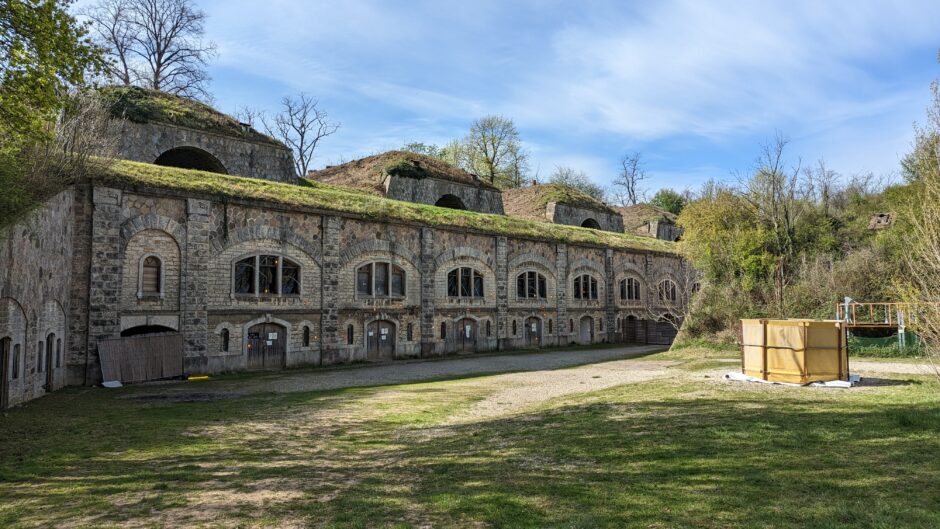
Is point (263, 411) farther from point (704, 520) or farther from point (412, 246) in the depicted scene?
point (412, 246)

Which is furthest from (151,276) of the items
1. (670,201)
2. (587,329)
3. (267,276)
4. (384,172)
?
(670,201)

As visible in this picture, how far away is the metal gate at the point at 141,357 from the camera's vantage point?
619 inches

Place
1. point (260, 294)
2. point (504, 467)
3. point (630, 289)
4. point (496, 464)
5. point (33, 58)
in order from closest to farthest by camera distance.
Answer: point (504, 467), point (496, 464), point (33, 58), point (260, 294), point (630, 289)

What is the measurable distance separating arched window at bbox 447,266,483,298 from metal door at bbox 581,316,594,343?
757cm

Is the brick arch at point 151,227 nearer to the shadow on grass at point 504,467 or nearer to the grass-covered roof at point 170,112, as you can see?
the grass-covered roof at point 170,112

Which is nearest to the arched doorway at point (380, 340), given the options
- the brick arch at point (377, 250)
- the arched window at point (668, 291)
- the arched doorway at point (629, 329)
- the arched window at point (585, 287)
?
the brick arch at point (377, 250)

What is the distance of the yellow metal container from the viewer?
12875 millimetres

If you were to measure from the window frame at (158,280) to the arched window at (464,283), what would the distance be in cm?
1133

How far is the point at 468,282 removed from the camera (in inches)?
1022

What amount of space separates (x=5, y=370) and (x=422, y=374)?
10.2m

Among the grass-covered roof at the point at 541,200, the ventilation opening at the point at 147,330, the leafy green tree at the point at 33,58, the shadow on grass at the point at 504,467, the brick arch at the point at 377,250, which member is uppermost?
the grass-covered roof at the point at 541,200

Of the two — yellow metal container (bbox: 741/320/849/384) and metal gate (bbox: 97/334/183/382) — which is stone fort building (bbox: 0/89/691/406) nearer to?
metal gate (bbox: 97/334/183/382)

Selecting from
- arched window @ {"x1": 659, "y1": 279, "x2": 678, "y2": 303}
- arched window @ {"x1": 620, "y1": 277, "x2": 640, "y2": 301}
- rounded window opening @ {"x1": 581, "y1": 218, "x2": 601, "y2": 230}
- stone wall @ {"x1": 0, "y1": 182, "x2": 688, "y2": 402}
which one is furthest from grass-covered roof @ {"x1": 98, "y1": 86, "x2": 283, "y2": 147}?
arched window @ {"x1": 659, "y1": 279, "x2": 678, "y2": 303}

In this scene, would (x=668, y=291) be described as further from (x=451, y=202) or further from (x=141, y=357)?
(x=141, y=357)
